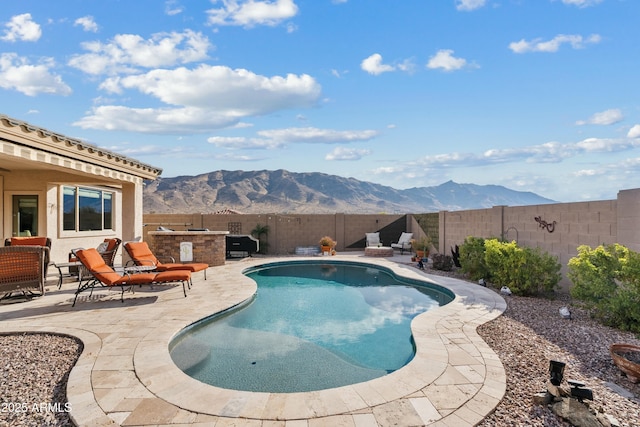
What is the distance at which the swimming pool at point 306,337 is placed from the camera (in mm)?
4109

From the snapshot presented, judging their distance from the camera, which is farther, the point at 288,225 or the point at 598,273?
the point at 288,225

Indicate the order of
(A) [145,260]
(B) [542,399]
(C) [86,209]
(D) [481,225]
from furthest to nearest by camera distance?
1. (C) [86,209]
2. (D) [481,225]
3. (A) [145,260]
4. (B) [542,399]

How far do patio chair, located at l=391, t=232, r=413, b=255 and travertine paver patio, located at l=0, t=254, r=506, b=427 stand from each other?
10.2 meters

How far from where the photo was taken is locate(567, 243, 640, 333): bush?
4.97m

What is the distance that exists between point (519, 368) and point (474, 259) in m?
5.81

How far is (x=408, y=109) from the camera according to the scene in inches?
593

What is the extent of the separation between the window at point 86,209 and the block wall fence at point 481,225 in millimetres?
3480

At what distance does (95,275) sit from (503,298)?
8.35m

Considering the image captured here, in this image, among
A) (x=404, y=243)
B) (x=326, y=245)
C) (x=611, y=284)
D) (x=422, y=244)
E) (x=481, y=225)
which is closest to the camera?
(x=611, y=284)

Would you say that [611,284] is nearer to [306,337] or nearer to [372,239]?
[306,337]

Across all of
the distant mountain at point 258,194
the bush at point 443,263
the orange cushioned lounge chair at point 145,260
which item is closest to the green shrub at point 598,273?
the bush at point 443,263

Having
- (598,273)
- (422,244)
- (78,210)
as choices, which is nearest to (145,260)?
(78,210)

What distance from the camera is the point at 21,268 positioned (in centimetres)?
656

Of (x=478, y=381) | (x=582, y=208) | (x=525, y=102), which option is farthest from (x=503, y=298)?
(x=525, y=102)
